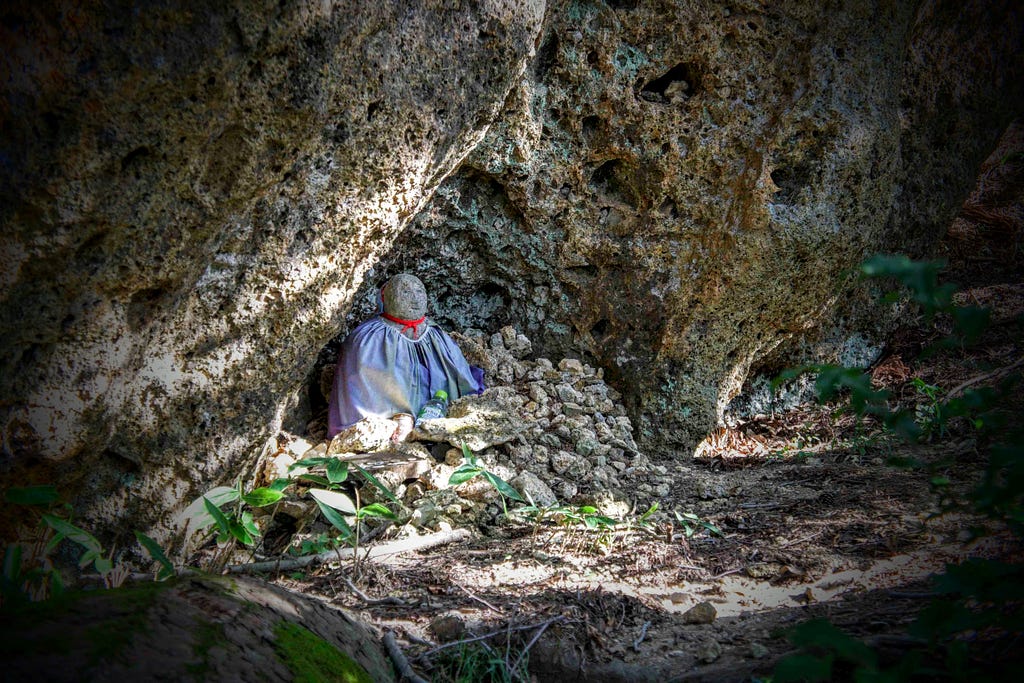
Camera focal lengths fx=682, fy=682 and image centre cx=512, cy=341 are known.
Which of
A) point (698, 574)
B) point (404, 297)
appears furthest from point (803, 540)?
point (404, 297)

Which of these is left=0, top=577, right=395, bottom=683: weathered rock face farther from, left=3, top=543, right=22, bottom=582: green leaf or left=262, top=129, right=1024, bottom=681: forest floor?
left=262, top=129, right=1024, bottom=681: forest floor

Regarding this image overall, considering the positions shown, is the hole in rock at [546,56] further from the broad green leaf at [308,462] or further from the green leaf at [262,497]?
the green leaf at [262,497]

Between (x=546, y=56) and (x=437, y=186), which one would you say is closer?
(x=437, y=186)

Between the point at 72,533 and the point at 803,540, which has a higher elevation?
the point at 72,533

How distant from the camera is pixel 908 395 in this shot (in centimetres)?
473

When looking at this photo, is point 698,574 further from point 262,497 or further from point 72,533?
point 72,533

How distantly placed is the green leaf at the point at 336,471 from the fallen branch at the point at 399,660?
2.20 ft

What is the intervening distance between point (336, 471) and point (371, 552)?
495 millimetres

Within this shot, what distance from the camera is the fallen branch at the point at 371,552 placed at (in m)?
2.68

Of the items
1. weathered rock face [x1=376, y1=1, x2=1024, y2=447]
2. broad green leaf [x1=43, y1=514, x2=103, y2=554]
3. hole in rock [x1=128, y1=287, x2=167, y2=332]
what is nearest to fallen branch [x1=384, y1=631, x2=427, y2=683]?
broad green leaf [x1=43, y1=514, x2=103, y2=554]

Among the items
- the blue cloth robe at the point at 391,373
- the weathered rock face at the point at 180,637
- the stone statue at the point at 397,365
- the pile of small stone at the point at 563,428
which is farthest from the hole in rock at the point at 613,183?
the weathered rock face at the point at 180,637

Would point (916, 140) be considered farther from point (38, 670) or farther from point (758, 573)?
point (38, 670)

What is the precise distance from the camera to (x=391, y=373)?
438cm

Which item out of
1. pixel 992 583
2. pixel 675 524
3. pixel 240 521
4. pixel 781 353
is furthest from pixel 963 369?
pixel 240 521
